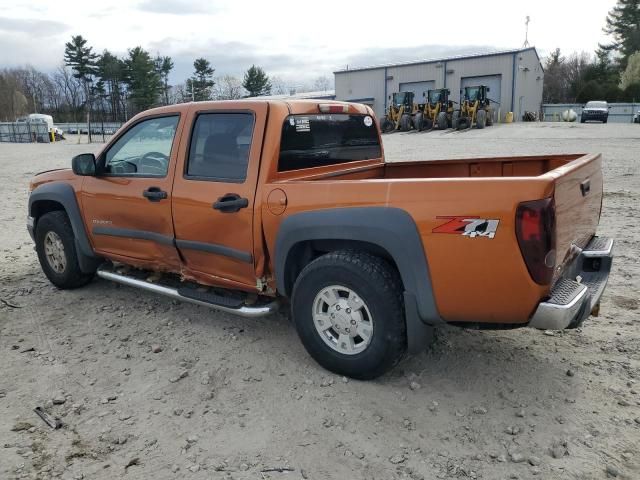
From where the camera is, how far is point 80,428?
308cm

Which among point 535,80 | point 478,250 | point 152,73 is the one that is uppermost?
point 152,73

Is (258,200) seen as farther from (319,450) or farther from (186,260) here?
(319,450)

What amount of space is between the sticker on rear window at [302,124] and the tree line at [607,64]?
57.7 metres

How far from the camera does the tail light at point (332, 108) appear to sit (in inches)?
166

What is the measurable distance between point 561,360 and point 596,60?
74.0 meters

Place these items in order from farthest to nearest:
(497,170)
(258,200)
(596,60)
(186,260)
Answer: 1. (596,60)
2. (497,170)
3. (186,260)
4. (258,200)

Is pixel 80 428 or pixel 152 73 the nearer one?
pixel 80 428

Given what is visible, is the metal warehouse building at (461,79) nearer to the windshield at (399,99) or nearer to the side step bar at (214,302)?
the windshield at (399,99)

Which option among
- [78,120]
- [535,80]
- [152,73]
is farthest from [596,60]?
[78,120]

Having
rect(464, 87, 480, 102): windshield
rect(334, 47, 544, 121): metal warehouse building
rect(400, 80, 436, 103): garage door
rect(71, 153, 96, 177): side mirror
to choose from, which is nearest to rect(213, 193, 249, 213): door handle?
rect(71, 153, 96, 177): side mirror

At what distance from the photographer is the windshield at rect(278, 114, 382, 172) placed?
386cm

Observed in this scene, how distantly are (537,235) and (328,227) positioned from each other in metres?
1.21

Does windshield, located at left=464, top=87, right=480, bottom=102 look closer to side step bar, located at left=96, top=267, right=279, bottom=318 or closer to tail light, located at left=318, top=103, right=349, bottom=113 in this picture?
tail light, located at left=318, top=103, right=349, bottom=113

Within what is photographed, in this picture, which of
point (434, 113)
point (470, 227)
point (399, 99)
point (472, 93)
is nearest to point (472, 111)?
point (472, 93)
